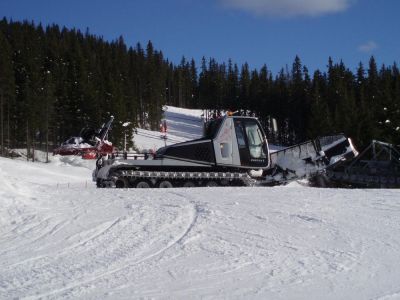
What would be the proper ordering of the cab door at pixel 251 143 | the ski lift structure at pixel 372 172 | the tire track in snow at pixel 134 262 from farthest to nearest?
1. the ski lift structure at pixel 372 172
2. the cab door at pixel 251 143
3. the tire track in snow at pixel 134 262

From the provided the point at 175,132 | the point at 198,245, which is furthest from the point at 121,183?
the point at 175,132

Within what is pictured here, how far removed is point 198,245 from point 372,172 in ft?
53.1

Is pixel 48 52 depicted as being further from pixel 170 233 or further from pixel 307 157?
pixel 170 233

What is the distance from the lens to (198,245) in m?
7.71

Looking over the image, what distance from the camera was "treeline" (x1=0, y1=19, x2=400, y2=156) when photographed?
50.4 meters

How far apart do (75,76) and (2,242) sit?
56.4 meters

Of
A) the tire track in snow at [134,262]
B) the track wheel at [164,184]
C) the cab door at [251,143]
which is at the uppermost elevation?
the cab door at [251,143]


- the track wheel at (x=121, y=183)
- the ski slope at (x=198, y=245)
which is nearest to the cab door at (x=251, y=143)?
the track wheel at (x=121, y=183)

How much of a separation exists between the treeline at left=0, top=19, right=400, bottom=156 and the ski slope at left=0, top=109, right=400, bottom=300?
11.2 metres

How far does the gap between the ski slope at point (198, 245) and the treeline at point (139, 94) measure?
36.6 feet

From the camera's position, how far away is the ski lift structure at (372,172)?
21422 millimetres

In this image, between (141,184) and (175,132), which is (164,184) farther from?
(175,132)

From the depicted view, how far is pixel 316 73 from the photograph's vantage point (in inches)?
3209

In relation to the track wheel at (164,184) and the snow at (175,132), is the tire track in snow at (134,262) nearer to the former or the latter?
the track wheel at (164,184)
